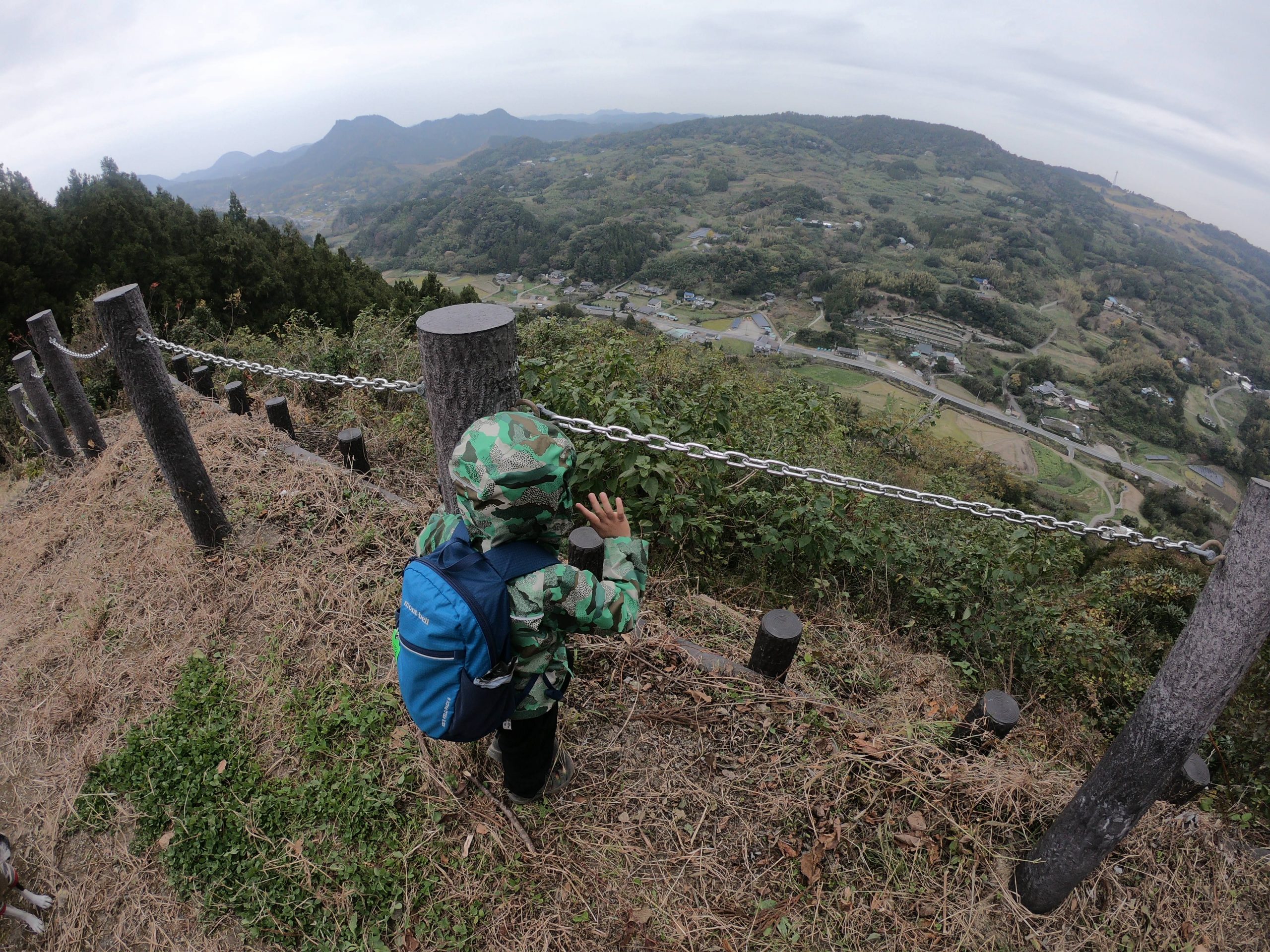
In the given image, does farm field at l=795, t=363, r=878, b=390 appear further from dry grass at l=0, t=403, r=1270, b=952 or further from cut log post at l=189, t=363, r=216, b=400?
dry grass at l=0, t=403, r=1270, b=952

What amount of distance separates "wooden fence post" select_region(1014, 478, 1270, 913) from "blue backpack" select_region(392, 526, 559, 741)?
180 centimetres

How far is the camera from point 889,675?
10.8ft

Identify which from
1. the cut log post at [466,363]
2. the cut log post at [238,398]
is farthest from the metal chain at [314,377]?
the cut log post at [238,398]

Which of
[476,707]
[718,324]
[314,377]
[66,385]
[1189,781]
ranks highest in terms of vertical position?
[314,377]

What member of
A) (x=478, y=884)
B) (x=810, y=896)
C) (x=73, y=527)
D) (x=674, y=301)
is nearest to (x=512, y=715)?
(x=478, y=884)

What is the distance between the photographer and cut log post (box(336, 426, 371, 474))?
4.23 meters

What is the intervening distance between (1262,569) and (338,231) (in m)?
93.0

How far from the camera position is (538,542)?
6.16ft

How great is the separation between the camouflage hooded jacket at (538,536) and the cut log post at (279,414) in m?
3.53

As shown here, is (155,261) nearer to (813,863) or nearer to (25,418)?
(25,418)

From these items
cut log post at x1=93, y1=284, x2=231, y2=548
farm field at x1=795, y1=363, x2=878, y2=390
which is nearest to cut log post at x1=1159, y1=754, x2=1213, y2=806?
cut log post at x1=93, y1=284, x2=231, y2=548

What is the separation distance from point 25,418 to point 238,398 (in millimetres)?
2876

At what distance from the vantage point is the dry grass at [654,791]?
6.71 feet

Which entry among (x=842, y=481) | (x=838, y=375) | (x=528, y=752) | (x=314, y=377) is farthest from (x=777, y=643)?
(x=838, y=375)
